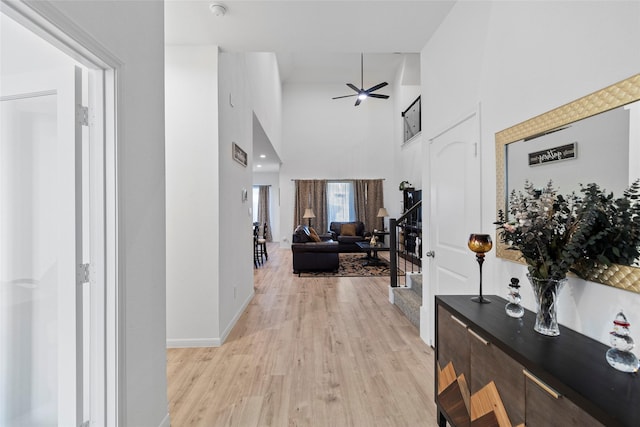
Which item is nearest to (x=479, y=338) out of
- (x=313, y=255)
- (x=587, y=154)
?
(x=587, y=154)

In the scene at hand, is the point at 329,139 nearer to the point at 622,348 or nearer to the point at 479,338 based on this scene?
the point at 479,338

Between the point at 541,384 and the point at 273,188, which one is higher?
the point at 273,188

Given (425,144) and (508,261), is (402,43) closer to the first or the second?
(425,144)

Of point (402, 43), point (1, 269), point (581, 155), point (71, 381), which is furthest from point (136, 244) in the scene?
point (402, 43)

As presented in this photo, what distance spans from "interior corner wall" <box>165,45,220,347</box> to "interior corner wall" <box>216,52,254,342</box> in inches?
3.4

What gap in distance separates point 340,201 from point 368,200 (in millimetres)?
928

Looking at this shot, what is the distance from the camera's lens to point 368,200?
9.60m

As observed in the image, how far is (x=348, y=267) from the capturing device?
6500mm

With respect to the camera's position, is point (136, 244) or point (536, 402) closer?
point (536, 402)

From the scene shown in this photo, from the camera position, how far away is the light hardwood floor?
1854 millimetres

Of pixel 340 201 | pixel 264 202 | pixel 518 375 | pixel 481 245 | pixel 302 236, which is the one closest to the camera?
pixel 518 375

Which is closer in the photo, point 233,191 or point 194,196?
point 194,196

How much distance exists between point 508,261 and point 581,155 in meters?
0.74

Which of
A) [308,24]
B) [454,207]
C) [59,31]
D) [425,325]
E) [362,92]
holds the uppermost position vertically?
[362,92]
